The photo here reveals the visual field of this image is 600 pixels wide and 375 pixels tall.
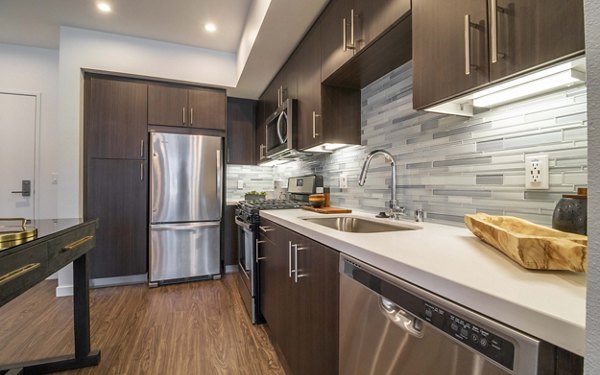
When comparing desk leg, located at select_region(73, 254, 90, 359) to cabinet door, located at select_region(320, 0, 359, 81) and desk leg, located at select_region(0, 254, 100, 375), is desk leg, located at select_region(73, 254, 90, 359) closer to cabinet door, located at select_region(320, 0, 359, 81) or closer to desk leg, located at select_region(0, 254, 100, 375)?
desk leg, located at select_region(0, 254, 100, 375)

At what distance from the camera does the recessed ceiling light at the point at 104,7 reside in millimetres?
2357

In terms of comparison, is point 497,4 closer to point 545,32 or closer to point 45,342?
point 545,32

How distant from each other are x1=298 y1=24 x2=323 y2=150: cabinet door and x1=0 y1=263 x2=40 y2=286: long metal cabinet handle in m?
1.53

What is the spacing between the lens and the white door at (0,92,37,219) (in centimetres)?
311

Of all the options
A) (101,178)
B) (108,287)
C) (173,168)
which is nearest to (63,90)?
(101,178)

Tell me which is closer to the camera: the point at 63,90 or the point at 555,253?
the point at 555,253

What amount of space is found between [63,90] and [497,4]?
3.54 metres

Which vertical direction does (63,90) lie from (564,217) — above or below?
above

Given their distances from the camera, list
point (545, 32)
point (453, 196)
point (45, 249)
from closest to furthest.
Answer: point (545, 32) → point (45, 249) → point (453, 196)

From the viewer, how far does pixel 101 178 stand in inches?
113

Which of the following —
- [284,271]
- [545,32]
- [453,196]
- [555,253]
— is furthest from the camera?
[284,271]

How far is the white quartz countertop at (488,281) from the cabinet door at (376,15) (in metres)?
0.94

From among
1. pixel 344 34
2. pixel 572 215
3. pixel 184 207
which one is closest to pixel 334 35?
pixel 344 34

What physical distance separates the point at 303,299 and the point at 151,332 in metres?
1.42
